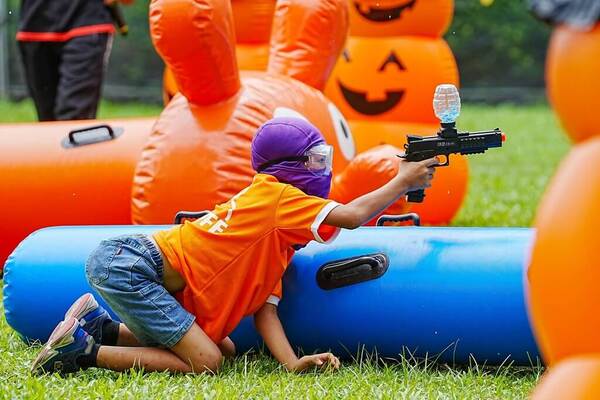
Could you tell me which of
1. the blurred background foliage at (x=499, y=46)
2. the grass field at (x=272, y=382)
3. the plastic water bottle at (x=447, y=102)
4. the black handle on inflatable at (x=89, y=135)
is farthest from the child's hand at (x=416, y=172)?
the blurred background foliage at (x=499, y=46)

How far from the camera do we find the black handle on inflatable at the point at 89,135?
451 centimetres

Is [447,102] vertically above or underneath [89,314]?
above

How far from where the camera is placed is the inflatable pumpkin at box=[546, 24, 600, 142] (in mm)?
1783

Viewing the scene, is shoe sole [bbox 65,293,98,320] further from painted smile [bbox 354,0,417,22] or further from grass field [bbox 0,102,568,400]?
painted smile [bbox 354,0,417,22]

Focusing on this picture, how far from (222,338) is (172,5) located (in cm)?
130

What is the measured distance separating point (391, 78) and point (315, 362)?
277 centimetres

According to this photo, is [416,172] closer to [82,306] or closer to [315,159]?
[315,159]

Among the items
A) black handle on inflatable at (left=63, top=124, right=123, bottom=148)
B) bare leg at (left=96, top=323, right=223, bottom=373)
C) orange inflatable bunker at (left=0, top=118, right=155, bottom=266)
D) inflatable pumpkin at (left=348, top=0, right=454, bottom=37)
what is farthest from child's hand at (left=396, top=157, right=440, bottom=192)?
inflatable pumpkin at (left=348, top=0, right=454, bottom=37)

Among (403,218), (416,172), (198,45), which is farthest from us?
(198,45)

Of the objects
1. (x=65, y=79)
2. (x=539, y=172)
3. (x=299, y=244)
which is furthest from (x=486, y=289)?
(x=539, y=172)

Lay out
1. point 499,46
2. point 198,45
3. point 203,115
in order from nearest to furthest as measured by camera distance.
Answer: point 198,45
point 203,115
point 499,46

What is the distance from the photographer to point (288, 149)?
3.10 meters

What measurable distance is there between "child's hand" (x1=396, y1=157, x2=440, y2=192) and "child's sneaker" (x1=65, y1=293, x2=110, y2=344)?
3.28ft

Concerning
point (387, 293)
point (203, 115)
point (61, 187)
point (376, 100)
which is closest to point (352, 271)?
point (387, 293)
